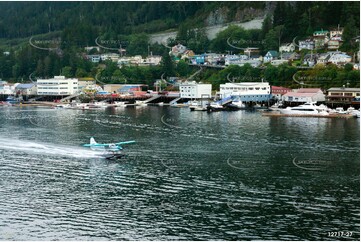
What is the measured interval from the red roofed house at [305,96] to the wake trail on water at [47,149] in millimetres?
24405

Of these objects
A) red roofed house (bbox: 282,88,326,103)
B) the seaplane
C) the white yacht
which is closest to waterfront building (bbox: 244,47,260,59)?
red roofed house (bbox: 282,88,326,103)

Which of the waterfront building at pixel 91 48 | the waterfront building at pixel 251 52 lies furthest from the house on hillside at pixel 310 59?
the waterfront building at pixel 91 48

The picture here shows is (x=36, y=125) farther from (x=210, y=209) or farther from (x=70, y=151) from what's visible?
(x=210, y=209)

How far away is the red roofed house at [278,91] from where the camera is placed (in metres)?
49.8

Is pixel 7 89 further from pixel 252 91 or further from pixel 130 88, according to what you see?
pixel 252 91

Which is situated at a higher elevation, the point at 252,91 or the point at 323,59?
the point at 323,59

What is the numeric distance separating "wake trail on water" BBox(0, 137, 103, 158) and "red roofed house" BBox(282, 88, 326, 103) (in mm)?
24405

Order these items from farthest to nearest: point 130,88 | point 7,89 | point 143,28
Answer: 1. point 143,28
2. point 7,89
3. point 130,88

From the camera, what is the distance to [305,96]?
149 feet

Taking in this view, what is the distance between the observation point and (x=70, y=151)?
82.1 feet

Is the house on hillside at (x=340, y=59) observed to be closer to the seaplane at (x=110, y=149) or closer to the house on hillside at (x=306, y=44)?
the house on hillside at (x=306, y=44)

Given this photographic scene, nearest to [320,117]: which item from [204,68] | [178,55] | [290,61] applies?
[290,61]

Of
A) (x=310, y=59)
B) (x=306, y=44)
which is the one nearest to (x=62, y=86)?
(x=306, y=44)

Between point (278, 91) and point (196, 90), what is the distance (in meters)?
7.74
